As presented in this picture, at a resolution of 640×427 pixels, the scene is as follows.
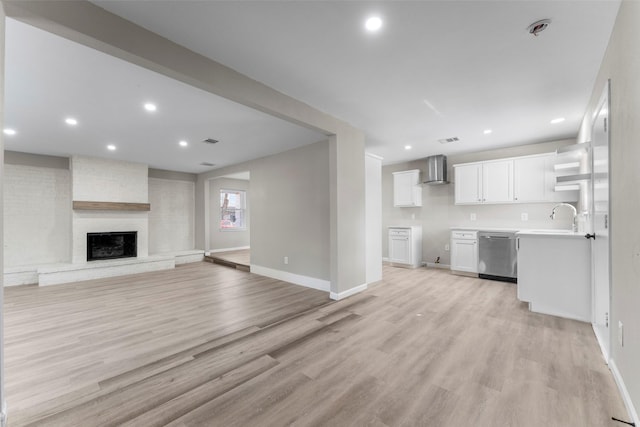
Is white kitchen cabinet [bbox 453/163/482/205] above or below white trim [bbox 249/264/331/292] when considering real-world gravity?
above

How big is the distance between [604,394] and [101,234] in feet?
26.7

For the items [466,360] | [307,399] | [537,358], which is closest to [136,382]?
[307,399]

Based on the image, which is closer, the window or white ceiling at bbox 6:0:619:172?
white ceiling at bbox 6:0:619:172

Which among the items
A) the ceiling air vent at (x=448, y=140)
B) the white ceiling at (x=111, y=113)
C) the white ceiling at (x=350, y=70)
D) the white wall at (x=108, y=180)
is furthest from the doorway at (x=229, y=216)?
the ceiling air vent at (x=448, y=140)

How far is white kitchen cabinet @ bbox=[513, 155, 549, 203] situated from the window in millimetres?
7691

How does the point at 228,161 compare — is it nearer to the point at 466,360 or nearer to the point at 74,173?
the point at 74,173

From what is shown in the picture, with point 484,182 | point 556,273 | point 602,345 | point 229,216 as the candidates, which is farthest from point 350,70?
point 229,216

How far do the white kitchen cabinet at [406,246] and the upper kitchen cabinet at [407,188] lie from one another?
656mm

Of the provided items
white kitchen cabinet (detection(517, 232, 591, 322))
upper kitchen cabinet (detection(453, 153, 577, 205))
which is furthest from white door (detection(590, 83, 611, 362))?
upper kitchen cabinet (detection(453, 153, 577, 205))

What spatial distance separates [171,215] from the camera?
25.2 ft

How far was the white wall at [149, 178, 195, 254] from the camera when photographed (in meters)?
7.34

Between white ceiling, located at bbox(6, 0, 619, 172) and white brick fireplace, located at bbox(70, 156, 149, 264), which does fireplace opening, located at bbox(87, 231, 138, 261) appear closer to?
white brick fireplace, located at bbox(70, 156, 149, 264)

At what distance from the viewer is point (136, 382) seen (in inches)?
78.3

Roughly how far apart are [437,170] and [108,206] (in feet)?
24.4
